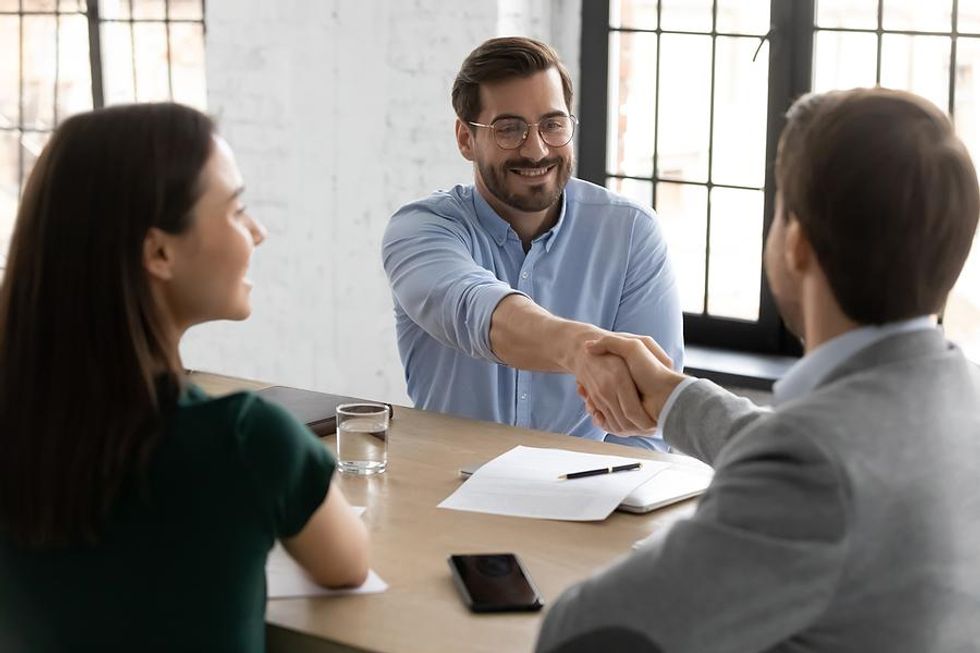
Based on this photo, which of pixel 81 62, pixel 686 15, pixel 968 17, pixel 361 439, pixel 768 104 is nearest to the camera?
pixel 361 439

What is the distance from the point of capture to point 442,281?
251 cm

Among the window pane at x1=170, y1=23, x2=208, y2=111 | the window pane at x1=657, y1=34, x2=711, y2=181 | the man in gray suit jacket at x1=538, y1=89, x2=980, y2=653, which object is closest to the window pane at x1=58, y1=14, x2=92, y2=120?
the window pane at x1=170, y1=23, x2=208, y2=111

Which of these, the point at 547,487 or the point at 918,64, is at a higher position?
the point at 918,64

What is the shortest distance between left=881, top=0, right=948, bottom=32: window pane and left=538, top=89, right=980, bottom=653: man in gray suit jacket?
227cm

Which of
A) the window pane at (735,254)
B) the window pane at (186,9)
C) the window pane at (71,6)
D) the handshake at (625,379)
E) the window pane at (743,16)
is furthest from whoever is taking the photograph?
the window pane at (71,6)

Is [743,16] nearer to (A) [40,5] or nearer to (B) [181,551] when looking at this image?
(A) [40,5]

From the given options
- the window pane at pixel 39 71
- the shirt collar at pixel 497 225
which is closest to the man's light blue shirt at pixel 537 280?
the shirt collar at pixel 497 225

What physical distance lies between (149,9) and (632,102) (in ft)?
5.43

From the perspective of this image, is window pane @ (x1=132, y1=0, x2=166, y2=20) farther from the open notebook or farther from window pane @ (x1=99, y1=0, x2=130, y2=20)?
the open notebook

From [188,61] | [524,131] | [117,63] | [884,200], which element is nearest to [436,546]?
[884,200]

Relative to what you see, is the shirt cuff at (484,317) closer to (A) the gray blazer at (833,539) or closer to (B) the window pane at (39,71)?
(A) the gray blazer at (833,539)

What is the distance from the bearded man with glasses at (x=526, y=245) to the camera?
8.75 ft

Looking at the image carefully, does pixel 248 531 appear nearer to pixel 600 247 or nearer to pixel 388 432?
pixel 388 432

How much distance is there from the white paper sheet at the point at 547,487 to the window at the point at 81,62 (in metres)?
2.64
